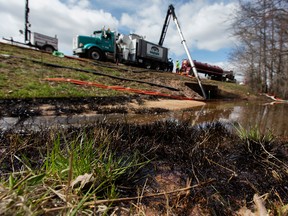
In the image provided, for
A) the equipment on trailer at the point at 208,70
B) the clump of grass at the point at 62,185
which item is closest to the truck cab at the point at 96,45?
the equipment on trailer at the point at 208,70

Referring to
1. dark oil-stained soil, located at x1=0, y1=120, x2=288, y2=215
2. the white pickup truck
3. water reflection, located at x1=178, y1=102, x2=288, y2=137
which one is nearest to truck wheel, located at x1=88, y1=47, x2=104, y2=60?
the white pickup truck

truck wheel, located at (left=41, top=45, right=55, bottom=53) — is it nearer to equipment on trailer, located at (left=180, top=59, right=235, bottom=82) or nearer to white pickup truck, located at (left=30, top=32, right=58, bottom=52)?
white pickup truck, located at (left=30, top=32, right=58, bottom=52)

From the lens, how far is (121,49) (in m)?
19.2

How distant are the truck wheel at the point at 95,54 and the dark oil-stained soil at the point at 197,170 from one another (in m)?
15.3

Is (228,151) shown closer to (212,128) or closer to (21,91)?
(212,128)

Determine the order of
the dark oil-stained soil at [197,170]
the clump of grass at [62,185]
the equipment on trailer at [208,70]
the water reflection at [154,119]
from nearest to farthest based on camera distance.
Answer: the clump of grass at [62,185], the dark oil-stained soil at [197,170], the water reflection at [154,119], the equipment on trailer at [208,70]

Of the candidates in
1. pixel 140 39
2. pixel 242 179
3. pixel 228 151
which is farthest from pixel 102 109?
pixel 140 39

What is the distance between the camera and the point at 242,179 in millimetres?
1987

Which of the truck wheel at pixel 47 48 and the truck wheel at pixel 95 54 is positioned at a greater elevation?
the truck wheel at pixel 47 48

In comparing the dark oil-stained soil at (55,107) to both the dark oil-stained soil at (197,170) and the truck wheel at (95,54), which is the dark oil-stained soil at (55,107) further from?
the truck wheel at (95,54)

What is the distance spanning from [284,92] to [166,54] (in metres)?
13.8

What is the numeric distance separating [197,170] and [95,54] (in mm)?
16562

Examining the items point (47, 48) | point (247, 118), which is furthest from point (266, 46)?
point (47, 48)

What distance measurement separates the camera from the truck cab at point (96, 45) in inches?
651
